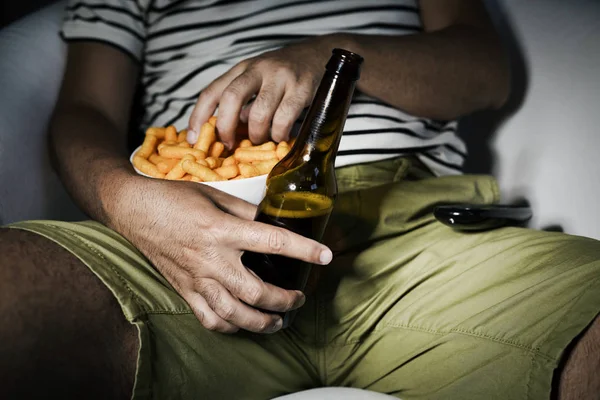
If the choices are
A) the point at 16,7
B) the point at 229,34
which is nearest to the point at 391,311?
the point at 229,34

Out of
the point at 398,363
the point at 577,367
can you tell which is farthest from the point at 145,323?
the point at 577,367

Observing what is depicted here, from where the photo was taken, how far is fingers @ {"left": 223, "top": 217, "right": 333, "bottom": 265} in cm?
66

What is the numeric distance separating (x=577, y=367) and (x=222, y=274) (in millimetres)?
411

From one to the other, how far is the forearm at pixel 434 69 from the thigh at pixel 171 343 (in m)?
0.43

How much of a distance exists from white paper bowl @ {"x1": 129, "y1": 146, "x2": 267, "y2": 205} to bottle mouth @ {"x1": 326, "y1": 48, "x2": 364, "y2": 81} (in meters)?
0.16

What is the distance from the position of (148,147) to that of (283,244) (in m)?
0.31

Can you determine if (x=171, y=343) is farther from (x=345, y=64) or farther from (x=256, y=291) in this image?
(x=345, y=64)

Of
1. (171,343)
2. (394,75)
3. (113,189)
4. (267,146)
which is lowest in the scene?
(171,343)

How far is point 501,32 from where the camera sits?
4.15 feet

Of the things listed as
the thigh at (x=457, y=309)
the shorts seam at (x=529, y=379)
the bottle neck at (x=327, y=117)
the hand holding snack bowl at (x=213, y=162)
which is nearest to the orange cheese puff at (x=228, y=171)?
the hand holding snack bowl at (x=213, y=162)

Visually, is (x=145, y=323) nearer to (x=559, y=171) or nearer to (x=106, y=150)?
(x=106, y=150)

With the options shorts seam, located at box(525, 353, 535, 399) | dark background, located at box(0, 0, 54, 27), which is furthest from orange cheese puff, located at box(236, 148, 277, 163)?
dark background, located at box(0, 0, 54, 27)

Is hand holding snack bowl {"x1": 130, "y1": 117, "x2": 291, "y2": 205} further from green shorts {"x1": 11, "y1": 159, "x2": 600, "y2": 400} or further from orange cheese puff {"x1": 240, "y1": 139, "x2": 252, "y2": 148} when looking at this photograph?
green shorts {"x1": 11, "y1": 159, "x2": 600, "y2": 400}

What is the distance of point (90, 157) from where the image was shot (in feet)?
3.10
